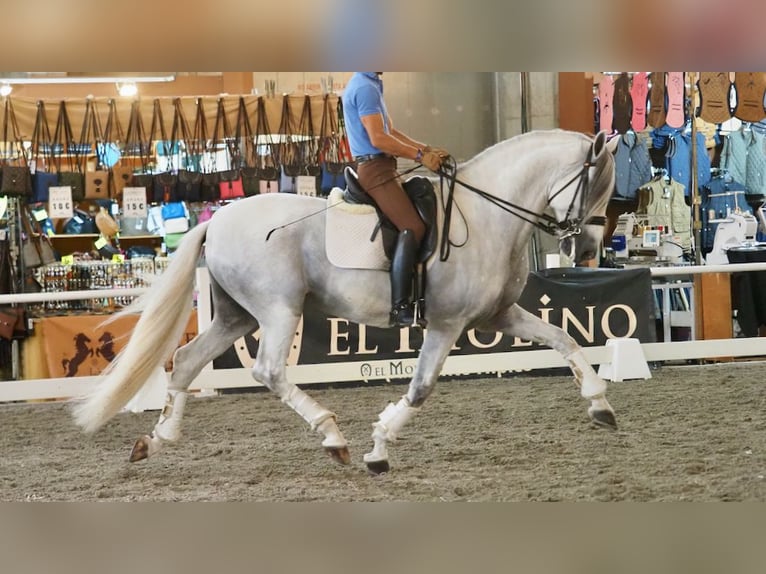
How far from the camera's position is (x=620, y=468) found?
153 inches

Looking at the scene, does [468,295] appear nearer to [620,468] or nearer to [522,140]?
[522,140]

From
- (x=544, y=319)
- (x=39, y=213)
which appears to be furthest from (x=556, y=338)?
(x=39, y=213)

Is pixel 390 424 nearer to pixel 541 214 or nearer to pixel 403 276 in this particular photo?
pixel 403 276

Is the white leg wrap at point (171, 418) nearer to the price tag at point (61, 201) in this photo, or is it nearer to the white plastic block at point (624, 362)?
the price tag at point (61, 201)

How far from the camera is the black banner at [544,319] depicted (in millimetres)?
5320

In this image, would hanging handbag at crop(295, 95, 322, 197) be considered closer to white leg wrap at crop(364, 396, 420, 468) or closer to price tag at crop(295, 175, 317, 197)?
price tag at crop(295, 175, 317, 197)

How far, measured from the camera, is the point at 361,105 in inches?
141

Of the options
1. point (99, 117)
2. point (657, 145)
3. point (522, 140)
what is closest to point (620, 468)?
point (522, 140)

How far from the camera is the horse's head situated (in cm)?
357

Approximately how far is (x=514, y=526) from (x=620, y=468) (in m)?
0.78

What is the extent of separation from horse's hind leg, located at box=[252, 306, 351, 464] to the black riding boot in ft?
1.43

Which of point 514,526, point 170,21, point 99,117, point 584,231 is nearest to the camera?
point 170,21

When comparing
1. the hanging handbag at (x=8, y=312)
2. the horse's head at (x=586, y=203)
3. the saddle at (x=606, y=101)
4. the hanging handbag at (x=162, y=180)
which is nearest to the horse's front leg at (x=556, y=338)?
the horse's head at (x=586, y=203)

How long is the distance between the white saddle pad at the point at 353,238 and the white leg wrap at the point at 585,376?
0.85 metres
